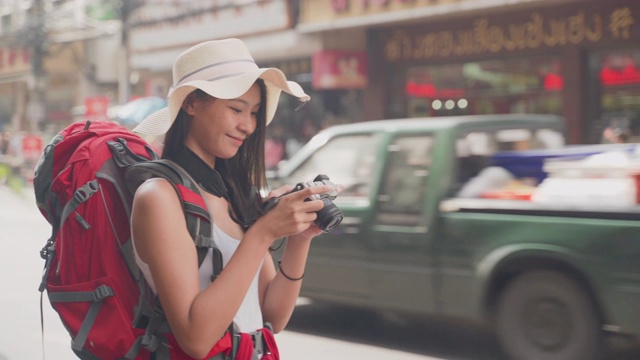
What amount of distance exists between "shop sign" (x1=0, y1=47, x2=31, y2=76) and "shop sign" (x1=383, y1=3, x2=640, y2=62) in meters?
18.8

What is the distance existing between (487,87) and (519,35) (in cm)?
131

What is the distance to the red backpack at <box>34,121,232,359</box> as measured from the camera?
6.51ft

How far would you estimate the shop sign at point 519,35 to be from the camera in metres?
14.2

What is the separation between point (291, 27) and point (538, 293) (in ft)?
44.1

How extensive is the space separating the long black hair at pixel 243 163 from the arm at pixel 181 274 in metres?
0.22

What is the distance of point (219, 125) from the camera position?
211cm

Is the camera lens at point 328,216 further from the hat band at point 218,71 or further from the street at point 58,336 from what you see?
the street at point 58,336

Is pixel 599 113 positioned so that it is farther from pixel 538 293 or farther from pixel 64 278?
pixel 64 278

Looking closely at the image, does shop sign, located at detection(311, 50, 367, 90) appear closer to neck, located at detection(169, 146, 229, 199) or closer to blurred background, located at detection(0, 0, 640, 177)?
blurred background, located at detection(0, 0, 640, 177)

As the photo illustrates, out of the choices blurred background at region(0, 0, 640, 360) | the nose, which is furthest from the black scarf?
blurred background at region(0, 0, 640, 360)

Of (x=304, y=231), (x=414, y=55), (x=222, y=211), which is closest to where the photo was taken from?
(x=222, y=211)

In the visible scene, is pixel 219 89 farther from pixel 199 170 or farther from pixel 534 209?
pixel 534 209

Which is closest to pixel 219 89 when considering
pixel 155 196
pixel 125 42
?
pixel 155 196

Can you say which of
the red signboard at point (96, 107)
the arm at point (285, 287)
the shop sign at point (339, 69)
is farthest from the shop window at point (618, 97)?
the red signboard at point (96, 107)
